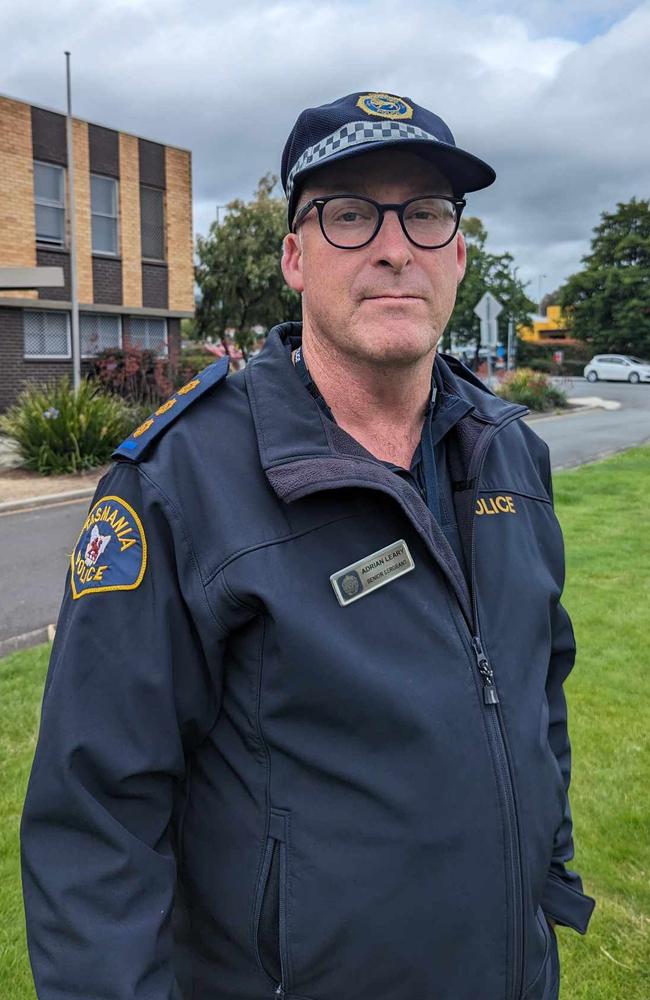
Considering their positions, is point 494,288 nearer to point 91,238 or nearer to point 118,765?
point 91,238

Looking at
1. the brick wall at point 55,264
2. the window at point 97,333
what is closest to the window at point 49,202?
the brick wall at point 55,264

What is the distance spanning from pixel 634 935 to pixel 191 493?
7.69 feet

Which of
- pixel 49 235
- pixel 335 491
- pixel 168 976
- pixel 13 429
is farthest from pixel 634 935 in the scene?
pixel 49 235

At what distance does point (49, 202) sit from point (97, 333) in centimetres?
338

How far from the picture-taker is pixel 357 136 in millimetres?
1586

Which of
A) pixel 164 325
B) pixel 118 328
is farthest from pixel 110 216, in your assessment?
pixel 164 325

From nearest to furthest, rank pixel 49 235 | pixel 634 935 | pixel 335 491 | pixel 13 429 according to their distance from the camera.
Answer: pixel 335 491, pixel 634 935, pixel 13 429, pixel 49 235

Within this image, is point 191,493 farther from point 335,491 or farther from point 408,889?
point 408,889

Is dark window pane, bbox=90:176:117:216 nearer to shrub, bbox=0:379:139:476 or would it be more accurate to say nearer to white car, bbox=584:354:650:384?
shrub, bbox=0:379:139:476

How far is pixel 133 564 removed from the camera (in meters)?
1.36

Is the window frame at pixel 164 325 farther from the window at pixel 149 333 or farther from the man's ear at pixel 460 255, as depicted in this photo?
the man's ear at pixel 460 255

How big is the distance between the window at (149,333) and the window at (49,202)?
3073mm

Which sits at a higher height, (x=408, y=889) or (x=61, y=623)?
(x=61, y=623)

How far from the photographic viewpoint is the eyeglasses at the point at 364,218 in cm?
160
